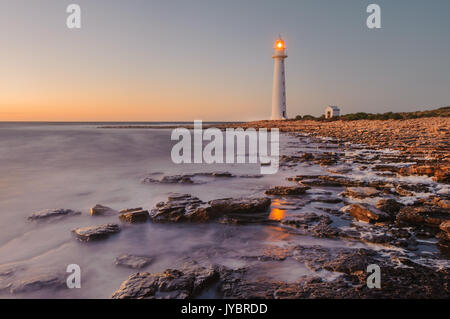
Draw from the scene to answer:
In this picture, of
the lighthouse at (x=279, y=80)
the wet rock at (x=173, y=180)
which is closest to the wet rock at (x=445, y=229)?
the wet rock at (x=173, y=180)

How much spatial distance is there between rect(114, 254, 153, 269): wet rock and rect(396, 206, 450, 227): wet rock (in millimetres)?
3368

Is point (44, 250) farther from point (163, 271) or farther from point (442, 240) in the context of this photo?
point (442, 240)

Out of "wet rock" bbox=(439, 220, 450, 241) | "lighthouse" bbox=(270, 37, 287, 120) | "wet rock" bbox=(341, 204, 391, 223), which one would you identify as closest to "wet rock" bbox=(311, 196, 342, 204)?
"wet rock" bbox=(341, 204, 391, 223)

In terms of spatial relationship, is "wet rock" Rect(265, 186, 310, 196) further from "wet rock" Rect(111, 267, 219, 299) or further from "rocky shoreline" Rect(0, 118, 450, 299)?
"wet rock" Rect(111, 267, 219, 299)

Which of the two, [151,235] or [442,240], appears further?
[151,235]

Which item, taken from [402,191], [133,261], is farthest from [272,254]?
[402,191]

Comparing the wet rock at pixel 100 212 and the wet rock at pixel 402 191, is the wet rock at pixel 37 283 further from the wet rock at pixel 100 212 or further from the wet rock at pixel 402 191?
the wet rock at pixel 402 191

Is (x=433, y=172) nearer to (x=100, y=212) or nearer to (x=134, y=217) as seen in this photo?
(x=134, y=217)

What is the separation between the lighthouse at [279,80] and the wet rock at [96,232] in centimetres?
4775

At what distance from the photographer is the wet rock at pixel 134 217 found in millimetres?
4426

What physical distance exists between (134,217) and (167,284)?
216cm

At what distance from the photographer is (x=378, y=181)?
20.8 ft
